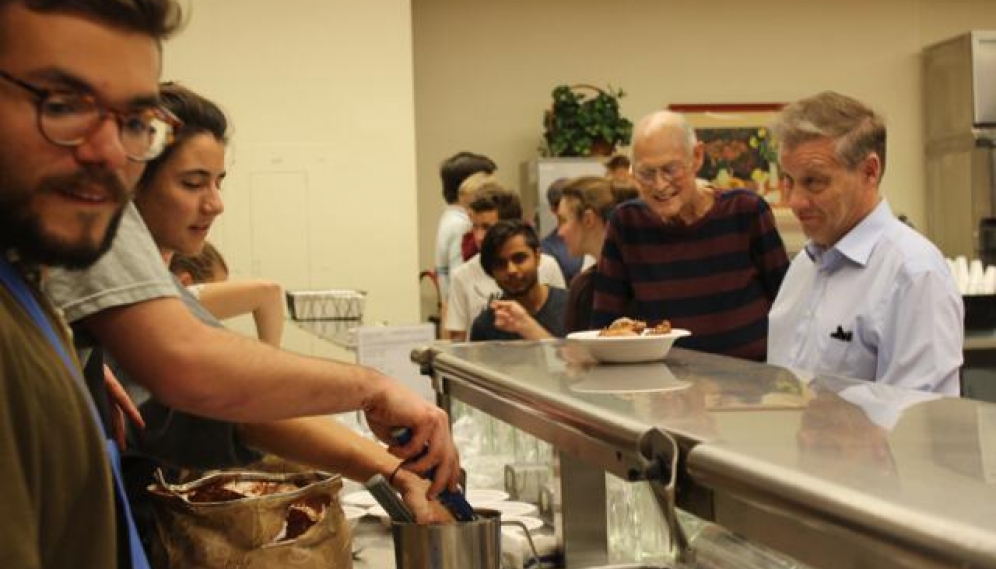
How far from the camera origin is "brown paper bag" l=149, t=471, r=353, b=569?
1.66 metres

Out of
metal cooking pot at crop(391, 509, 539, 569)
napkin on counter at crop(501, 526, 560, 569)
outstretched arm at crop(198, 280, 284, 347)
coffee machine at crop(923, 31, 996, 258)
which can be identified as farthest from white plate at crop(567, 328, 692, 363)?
coffee machine at crop(923, 31, 996, 258)

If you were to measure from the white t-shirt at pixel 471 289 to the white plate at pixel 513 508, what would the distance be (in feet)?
8.60

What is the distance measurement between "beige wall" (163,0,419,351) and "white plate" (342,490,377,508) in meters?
4.08

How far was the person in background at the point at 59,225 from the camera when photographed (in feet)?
3.00

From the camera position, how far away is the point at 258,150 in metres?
6.64

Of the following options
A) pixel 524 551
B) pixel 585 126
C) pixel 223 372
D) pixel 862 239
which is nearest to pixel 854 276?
pixel 862 239

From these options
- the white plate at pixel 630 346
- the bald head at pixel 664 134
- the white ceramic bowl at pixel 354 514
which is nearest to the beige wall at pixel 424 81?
the bald head at pixel 664 134

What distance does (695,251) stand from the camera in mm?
3521

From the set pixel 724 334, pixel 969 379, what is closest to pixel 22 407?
pixel 724 334

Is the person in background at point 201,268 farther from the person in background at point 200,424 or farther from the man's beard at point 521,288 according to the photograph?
the person in background at point 200,424

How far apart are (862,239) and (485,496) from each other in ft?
3.31

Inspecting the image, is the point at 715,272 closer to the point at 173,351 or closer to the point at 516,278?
the point at 516,278

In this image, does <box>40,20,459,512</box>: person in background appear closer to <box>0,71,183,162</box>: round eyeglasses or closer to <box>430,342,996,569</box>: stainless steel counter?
<box>0,71,183,162</box>: round eyeglasses

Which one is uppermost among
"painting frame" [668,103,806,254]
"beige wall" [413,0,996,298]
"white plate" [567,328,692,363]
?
"beige wall" [413,0,996,298]
